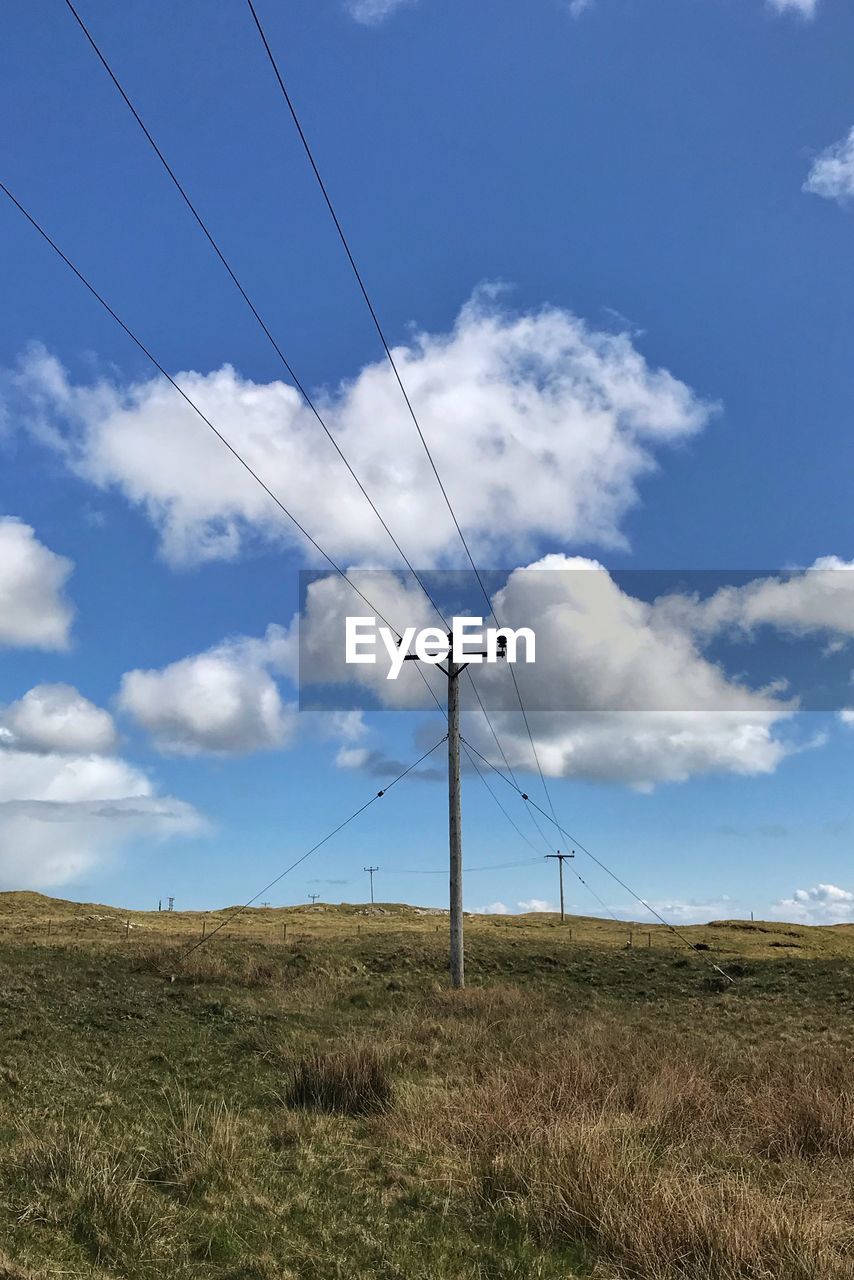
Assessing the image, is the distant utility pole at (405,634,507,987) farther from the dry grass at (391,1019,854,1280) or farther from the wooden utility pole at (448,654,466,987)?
the dry grass at (391,1019,854,1280)

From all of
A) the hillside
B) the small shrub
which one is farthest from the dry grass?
the hillside

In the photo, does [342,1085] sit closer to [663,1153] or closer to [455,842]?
[663,1153]

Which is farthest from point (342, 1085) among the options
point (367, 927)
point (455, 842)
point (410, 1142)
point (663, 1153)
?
point (367, 927)

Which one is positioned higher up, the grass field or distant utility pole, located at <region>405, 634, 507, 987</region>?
distant utility pole, located at <region>405, 634, 507, 987</region>

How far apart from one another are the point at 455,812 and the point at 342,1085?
1576cm

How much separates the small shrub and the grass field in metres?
0.04

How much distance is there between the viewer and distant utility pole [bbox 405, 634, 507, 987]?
1107 inches

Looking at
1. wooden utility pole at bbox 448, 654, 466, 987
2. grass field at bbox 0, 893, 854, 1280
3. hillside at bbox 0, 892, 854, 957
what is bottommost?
hillside at bbox 0, 892, 854, 957

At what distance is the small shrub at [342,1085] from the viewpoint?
12.6 meters

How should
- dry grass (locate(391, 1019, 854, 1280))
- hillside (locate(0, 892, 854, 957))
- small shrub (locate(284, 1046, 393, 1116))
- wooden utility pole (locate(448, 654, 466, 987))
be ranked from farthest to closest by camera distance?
hillside (locate(0, 892, 854, 957)) < wooden utility pole (locate(448, 654, 466, 987)) < small shrub (locate(284, 1046, 393, 1116)) < dry grass (locate(391, 1019, 854, 1280))

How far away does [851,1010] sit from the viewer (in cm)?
2853

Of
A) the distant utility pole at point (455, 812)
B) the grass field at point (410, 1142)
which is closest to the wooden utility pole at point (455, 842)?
the distant utility pole at point (455, 812)

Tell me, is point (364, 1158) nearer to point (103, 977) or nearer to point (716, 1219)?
point (716, 1219)

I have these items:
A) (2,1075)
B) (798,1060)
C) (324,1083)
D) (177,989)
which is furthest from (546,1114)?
(177,989)
